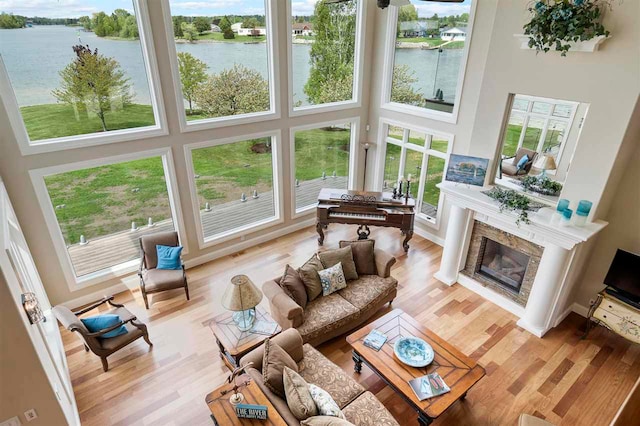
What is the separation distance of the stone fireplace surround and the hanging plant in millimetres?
2158

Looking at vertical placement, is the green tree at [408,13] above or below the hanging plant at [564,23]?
above

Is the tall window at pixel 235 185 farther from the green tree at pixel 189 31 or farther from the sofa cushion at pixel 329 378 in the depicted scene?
the sofa cushion at pixel 329 378

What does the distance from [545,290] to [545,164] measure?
178cm

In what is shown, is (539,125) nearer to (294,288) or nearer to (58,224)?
(294,288)

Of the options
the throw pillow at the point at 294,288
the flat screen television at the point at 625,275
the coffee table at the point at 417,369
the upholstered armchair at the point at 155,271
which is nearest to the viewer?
the coffee table at the point at 417,369

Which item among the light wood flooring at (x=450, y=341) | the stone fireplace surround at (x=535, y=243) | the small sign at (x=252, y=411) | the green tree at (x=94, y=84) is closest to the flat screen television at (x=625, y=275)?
the stone fireplace surround at (x=535, y=243)

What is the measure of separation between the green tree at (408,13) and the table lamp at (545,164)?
3491mm

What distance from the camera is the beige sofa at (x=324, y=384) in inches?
136

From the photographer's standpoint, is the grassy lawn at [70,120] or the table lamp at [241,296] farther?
the grassy lawn at [70,120]

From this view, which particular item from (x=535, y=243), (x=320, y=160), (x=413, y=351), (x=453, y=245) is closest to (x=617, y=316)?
(x=535, y=243)

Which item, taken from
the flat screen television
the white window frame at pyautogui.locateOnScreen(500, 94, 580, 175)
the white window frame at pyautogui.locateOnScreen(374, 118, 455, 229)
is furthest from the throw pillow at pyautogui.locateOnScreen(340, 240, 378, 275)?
the flat screen television

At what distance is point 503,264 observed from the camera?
5.92 m

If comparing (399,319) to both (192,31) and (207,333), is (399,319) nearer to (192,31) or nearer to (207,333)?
(207,333)

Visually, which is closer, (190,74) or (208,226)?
(190,74)
